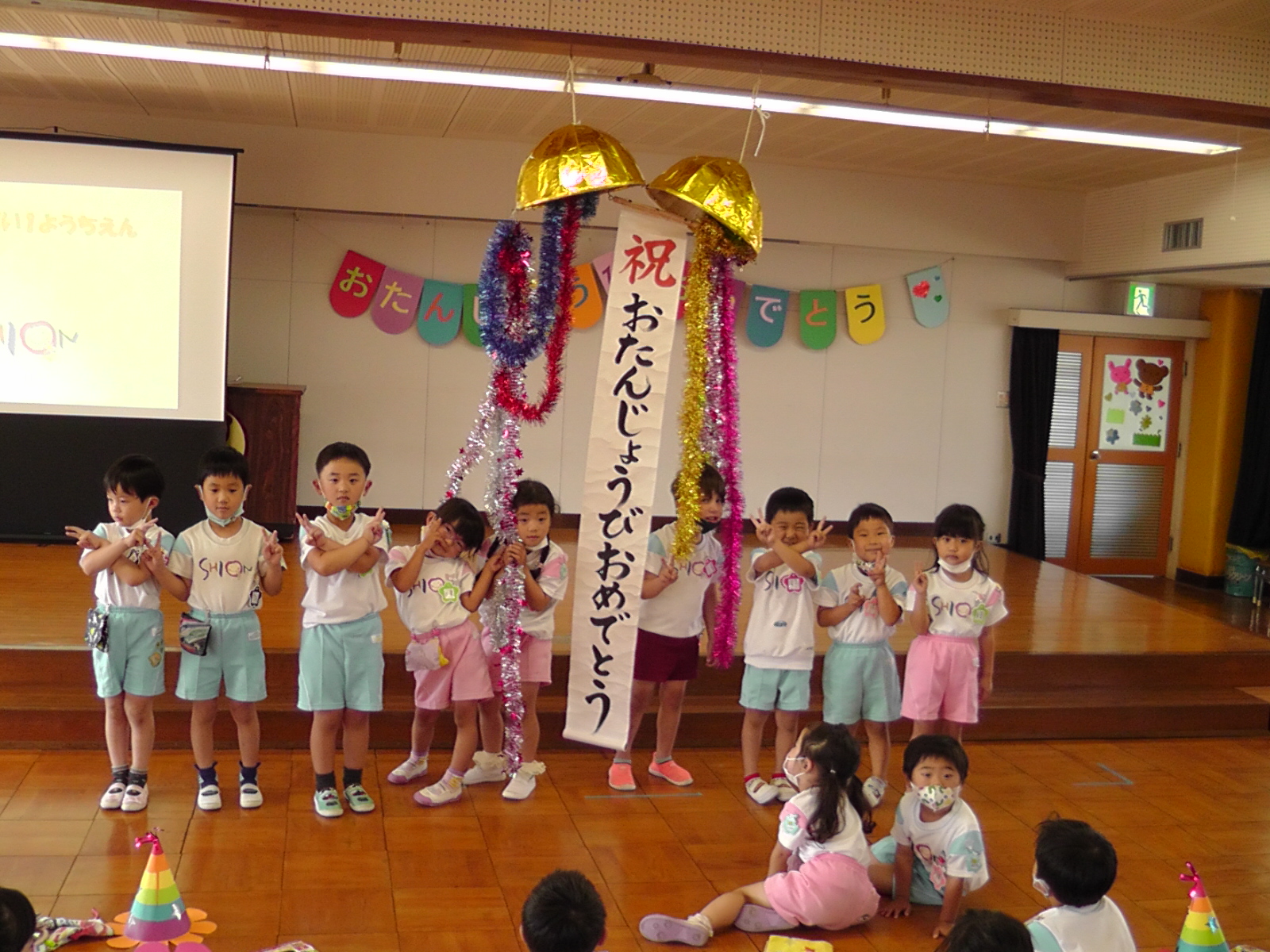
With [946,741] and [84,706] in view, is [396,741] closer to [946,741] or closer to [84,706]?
[84,706]

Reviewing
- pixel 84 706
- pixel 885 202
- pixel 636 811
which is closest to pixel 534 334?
pixel 636 811

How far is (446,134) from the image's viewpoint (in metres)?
7.36

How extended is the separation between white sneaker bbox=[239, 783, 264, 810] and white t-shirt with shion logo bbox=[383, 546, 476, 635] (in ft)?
2.23

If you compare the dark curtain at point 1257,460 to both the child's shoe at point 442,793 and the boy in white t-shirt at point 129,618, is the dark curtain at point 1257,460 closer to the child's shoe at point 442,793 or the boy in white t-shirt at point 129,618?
the child's shoe at point 442,793

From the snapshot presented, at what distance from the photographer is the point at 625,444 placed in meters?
3.58

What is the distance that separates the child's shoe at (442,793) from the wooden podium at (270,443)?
359 centimetres

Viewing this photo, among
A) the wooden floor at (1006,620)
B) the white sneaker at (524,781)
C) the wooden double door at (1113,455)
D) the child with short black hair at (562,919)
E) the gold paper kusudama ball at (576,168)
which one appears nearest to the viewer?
the child with short black hair at (562,919)

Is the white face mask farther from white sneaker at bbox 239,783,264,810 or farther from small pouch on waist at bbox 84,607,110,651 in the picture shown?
small pouch on waist at bbox 84,607,110,651

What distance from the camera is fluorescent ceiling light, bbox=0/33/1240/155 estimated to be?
460cm

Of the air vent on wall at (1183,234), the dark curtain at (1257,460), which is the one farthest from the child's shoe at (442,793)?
the dark curtain at (1257,460)

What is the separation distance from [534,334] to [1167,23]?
2697mm

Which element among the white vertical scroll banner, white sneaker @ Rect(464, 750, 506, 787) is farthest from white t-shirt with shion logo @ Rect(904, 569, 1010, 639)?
white sneaker @ Rect(464, 750, 506, 787)

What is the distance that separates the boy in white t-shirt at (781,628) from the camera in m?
3.92

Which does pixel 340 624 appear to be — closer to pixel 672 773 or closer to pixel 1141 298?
pixel 672 773
